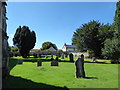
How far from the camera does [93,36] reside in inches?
1606

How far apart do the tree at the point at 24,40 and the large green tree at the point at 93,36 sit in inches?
556

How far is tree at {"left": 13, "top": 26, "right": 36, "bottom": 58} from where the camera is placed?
39594 millimetres

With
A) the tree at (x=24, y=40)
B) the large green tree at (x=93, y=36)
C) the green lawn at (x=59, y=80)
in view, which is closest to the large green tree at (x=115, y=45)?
the large green tree at (x=93, y=36)

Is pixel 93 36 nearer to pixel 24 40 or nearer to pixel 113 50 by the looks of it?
pixel 113 50

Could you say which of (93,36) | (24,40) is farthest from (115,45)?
(24,40)

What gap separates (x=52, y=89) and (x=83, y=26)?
38202mm

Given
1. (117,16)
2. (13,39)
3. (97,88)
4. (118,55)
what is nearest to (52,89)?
(97,88)

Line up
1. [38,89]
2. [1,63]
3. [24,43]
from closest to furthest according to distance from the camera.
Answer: [38,89], [1,63], [24,43]

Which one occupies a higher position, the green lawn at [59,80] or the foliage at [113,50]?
the foliage at [113,50]

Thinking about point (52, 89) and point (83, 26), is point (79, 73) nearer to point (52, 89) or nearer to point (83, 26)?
point (52, 89)

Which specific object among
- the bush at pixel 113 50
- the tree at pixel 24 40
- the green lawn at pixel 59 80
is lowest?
the green lawn at pixel 59 80

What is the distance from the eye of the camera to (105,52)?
28.4m

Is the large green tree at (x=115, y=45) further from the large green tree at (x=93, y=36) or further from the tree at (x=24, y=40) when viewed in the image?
the tree at (x=24, y=40)

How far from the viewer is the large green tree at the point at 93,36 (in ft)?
129
